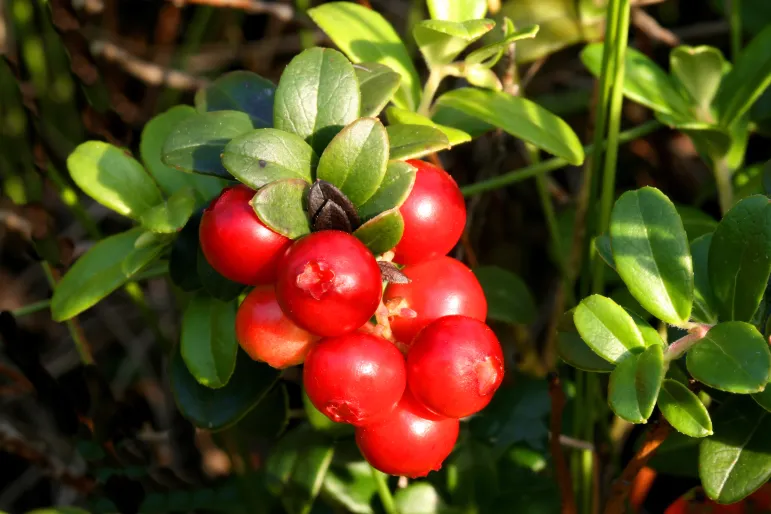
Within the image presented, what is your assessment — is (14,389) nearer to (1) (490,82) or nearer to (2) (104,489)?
(2) (104,489)

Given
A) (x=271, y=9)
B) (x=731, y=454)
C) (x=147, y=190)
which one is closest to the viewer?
(x=731, y=454)

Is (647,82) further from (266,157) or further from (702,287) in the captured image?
(266,157)

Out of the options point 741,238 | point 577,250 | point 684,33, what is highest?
point 741,238

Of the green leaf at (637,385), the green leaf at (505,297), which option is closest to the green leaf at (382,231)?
the green leaf at (637,385)

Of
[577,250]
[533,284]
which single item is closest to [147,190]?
[577,250]

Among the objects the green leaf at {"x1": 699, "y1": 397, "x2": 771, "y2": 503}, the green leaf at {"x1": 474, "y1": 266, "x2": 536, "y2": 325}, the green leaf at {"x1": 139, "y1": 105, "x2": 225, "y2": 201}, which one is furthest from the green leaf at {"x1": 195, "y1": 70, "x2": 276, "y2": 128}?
the green leaf at {"x1": 699, "y1": 397, "x2": 771, "y2": 503}
